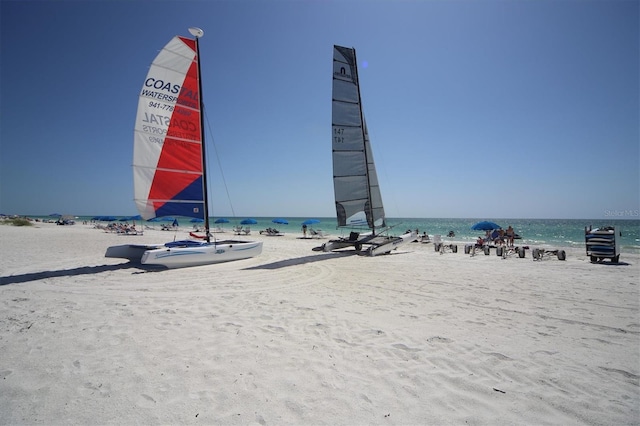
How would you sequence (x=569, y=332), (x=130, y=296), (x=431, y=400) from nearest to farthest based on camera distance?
(x=431, y=400)
(x=569, y=332)
(x=130, y=296)

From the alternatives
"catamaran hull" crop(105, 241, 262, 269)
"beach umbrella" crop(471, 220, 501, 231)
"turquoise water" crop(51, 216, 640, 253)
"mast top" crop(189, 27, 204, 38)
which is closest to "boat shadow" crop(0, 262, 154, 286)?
"catamaran hull" crop(105, 241, 262, 269)

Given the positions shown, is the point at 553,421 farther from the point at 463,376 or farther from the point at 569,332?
the point at 569,332

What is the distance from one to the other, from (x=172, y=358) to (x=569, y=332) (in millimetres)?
6014

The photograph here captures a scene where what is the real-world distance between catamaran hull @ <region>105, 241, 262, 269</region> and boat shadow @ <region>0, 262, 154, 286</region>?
332mm

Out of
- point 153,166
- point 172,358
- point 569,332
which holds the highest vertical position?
point 153,166

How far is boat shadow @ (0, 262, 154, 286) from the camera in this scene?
7.58 m

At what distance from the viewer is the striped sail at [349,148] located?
1548cm

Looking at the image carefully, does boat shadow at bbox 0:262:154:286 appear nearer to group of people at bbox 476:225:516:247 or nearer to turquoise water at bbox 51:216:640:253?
turquoise water at bbox 51:216:640:253

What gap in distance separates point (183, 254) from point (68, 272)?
3.22 meters

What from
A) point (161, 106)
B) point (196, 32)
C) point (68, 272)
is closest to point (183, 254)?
point (68, 272)

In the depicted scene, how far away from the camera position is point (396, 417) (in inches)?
103

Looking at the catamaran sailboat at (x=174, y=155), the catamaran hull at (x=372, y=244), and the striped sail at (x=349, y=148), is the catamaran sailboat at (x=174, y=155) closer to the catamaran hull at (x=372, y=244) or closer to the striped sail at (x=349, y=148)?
the catamaran hull at (x=372, y=244)

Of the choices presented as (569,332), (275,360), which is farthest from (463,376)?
(569,332)

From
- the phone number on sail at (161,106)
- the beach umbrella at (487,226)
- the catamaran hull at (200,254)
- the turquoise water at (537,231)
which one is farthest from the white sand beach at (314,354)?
the beach umbrella at (487,226)
